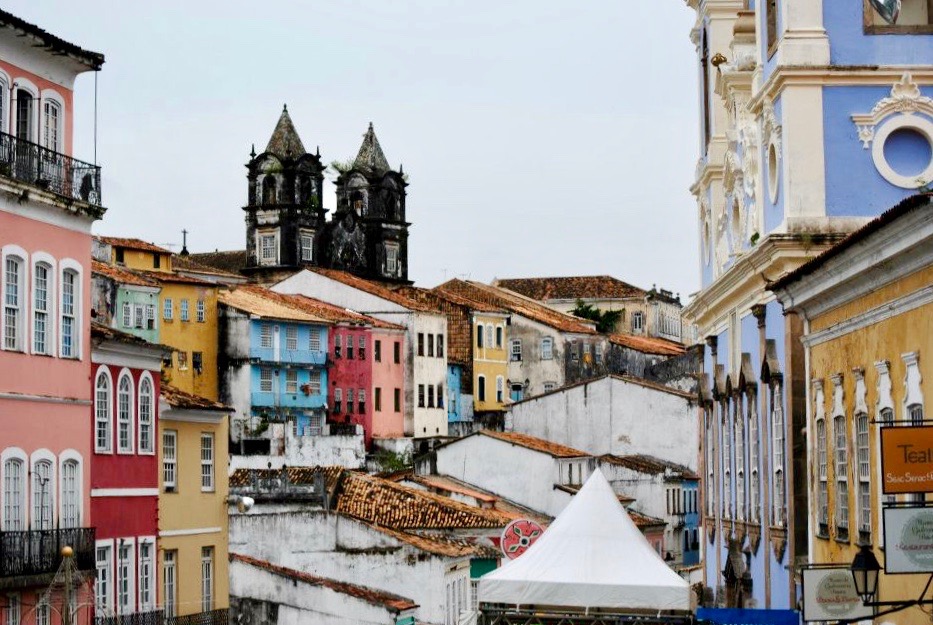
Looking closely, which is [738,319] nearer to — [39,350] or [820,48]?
[820,48]

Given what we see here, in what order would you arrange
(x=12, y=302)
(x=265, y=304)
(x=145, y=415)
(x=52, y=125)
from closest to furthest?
(x=12, y=302), (x=52, y=125), (x=145, y=415), (x=265, y=304)

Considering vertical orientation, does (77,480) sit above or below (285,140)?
below

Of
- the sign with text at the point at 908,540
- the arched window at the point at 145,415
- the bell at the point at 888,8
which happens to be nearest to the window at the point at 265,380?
the arched window at the point at 145,415

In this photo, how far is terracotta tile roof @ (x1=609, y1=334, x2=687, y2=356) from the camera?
367 ft

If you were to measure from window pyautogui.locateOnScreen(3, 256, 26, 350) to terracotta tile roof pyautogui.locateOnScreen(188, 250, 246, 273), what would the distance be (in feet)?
332

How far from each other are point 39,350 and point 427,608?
20.3 m

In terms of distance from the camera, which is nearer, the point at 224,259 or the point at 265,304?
the point at 265,304

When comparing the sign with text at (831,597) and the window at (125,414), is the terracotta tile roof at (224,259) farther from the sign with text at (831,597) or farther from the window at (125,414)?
the sign with text at (831,597)

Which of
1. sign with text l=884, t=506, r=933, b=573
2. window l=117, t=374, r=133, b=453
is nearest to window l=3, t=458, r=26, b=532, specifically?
window l=117, t=374, r=133, b=453

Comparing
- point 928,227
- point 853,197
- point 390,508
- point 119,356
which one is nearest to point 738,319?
point 853,197

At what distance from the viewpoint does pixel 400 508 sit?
6044cm

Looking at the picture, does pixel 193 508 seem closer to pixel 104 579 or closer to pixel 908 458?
pixel 104 579

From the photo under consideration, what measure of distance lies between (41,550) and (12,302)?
351 centimetres

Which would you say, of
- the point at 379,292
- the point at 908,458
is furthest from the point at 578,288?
the point at 908,458
